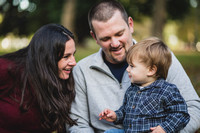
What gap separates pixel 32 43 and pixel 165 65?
1.55m

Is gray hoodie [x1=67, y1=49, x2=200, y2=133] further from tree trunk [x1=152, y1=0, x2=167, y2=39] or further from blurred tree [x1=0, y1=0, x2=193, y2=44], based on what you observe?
blurred tree [x1=0, y1=0, x2=193, y2=44]

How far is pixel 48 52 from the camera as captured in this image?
112 inches

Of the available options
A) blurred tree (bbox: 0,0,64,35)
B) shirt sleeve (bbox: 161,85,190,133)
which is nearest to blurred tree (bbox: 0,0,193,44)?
blurred tree (bbox: 0,0,64,35)

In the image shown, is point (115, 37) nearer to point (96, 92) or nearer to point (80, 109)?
point (96, 92)

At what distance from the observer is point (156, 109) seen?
248 centimetres

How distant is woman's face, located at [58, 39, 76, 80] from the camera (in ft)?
9.64

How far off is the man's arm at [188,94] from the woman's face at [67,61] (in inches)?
46.5

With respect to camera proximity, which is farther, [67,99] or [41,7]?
[41,7]

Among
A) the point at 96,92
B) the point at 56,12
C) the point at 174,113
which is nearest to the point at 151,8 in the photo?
the point at 56,12

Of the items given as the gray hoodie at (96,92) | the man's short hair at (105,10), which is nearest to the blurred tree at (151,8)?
the man's short hair at (105,10)

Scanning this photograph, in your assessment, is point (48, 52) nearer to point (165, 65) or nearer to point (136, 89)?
point (136, 89)

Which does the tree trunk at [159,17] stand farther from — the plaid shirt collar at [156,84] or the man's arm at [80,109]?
the plaid shirt collar at [156,84]

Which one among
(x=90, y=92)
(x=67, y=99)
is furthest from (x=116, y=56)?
(x=67, y=99)

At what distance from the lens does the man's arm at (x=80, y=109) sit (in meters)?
3.01
